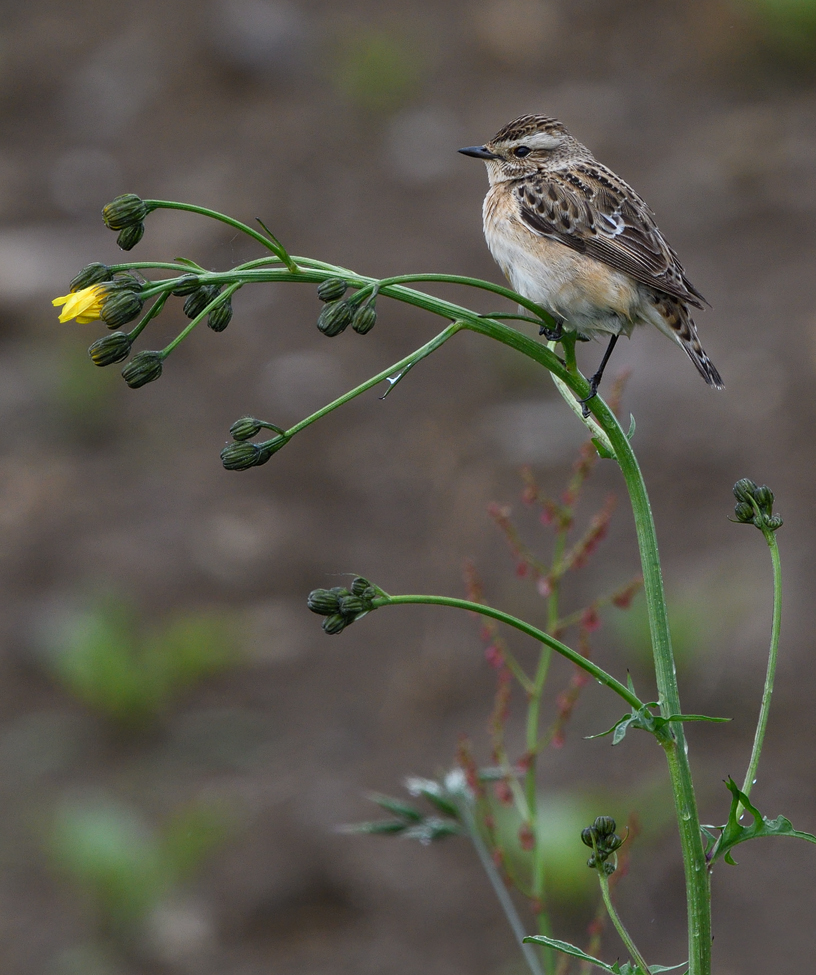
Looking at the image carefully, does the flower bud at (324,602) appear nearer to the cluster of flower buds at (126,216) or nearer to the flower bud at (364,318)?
the flower bud at (364,318)

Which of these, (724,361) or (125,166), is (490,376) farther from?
(125,166)

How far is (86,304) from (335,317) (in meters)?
0.63

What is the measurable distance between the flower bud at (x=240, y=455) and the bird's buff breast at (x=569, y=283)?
146cm

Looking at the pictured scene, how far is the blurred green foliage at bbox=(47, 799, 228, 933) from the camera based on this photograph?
21.8 ft

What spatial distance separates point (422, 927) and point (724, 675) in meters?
2.48

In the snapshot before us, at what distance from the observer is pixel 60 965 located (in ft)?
21.5

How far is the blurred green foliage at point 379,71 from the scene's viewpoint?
1266cm

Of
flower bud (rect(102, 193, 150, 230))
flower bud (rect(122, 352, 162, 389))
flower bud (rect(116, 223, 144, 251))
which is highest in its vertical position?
flower bud (rect(102, 193, 150, 230))

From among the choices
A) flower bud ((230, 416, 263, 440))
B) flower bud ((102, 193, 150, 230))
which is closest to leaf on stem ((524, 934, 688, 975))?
flower bud ((230, 416, 263, 440))

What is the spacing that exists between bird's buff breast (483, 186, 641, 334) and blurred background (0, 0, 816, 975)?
138 inches

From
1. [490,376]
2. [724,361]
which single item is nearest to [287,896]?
[490,376]

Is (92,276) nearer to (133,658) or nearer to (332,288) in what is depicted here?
(332,288)

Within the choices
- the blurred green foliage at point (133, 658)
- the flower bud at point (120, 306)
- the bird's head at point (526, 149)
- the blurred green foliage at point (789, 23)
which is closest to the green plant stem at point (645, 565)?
the flower bud at point (120, 306)

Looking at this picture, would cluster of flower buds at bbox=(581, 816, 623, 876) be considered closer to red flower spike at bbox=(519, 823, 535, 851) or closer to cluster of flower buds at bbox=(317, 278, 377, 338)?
red flower spike at bbox=(519, 823, 535, 851)
